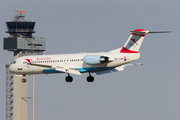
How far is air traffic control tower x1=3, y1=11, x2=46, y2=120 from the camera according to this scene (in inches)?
5458

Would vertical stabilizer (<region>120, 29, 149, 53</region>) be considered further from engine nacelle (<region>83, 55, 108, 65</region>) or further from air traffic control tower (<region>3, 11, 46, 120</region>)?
air traffic control tower (<region>3, 11, 46, 120</region>)

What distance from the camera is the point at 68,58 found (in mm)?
74812

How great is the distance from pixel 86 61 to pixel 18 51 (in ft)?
232

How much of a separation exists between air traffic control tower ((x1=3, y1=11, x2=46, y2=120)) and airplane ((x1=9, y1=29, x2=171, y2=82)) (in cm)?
5957

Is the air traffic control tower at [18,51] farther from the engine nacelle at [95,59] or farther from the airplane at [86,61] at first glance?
the engine nacelle at [95,59]

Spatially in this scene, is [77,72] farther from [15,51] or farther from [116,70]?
[15,51]

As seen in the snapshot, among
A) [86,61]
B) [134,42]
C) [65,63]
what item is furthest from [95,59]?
[65,63]

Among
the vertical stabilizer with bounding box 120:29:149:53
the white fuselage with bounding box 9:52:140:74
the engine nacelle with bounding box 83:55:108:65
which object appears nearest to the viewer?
the engine nacelle with bounding box 83:55:108:65

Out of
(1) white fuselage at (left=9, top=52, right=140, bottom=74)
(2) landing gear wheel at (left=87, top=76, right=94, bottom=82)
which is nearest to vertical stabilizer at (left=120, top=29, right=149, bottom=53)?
(1) white fuselage at (left=9, top=52, right=140, bottom=74)

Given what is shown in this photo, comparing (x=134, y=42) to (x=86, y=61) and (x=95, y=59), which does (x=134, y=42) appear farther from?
(x=86, y=61)

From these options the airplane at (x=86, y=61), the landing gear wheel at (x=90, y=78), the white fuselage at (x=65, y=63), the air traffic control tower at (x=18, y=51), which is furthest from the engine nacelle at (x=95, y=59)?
the air traffic control tower at (x=18, y=51)

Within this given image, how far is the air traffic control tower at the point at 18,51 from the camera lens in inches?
5458

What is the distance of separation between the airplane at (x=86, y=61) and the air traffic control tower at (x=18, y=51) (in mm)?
59568

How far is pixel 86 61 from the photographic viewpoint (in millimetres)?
71438
